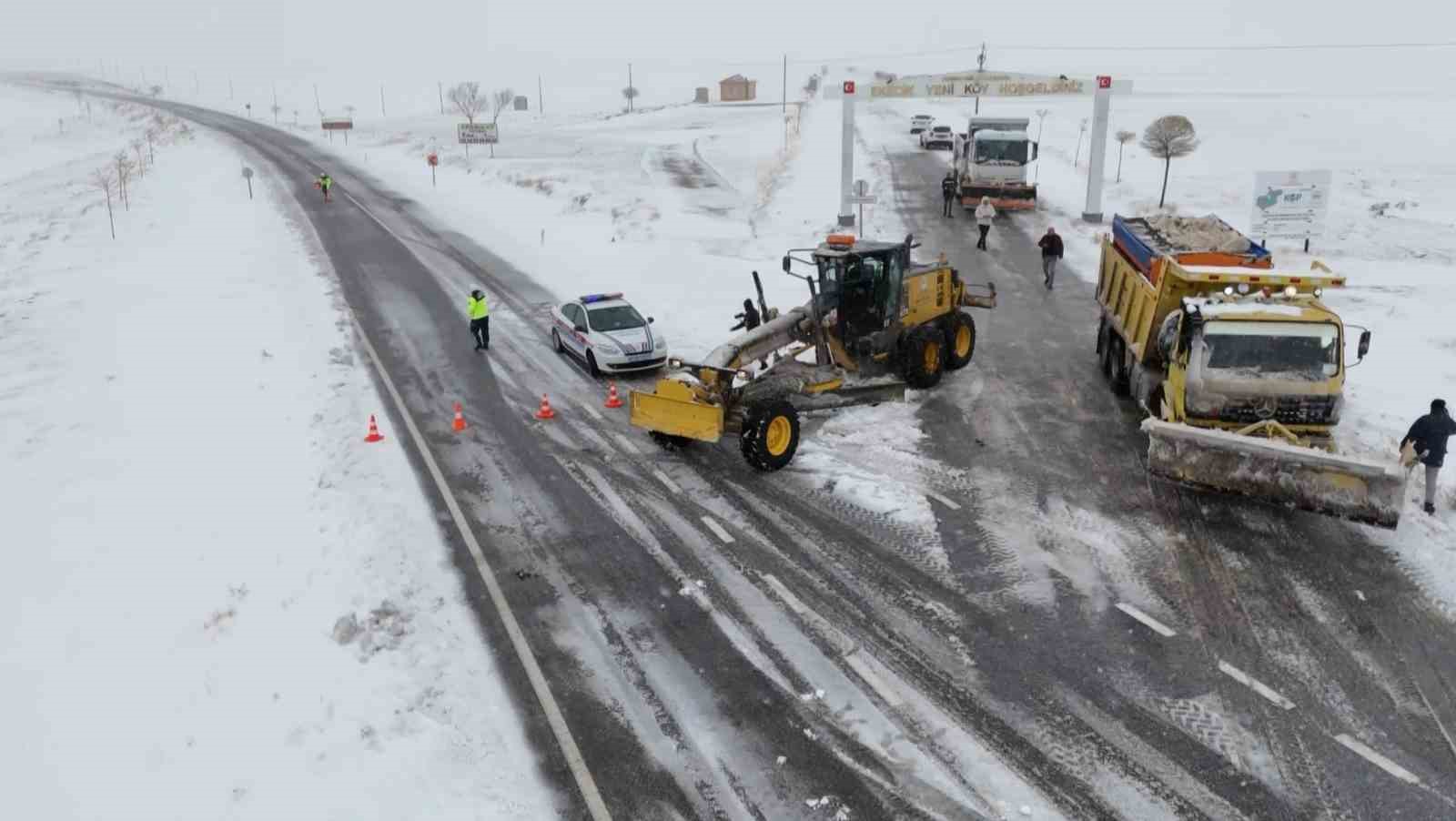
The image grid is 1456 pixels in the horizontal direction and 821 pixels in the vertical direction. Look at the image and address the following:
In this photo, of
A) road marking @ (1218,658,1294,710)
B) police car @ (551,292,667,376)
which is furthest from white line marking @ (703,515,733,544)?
police car @ (551,292,667,376)

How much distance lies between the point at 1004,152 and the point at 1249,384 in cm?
2240

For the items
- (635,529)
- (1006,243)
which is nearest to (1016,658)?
(635,529)

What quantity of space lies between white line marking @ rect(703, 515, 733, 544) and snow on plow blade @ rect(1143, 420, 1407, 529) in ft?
17.3

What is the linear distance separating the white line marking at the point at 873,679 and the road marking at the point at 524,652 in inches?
102

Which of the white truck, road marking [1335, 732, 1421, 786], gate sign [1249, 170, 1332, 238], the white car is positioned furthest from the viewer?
the white car

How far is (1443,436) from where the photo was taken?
11.4m

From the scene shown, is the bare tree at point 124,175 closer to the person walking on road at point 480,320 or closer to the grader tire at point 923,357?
the person walking on road at point 480,320

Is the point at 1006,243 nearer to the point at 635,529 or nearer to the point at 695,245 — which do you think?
the point at 695,245

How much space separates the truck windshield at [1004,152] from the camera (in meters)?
32.8

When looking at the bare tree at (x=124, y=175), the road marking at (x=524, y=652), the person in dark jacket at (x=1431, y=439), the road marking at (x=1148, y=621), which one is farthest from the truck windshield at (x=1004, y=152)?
the bare tree at (x=124, y=175)

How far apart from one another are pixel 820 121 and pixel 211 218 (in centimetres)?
4079

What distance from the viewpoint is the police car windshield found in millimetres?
18391

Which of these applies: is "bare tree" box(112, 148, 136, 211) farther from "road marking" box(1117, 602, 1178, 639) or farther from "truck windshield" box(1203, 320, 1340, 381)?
"road marking" box(1117, 602, 1178, 639)

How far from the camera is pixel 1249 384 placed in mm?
12305
